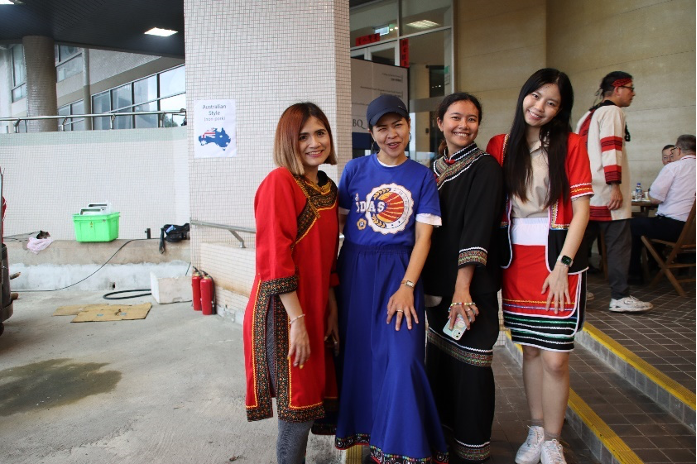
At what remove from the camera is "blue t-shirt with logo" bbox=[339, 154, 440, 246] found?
2.21 meters

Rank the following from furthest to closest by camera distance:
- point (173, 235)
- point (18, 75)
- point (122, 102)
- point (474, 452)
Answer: point (18, 75), point (122, 102), point (173, 235), point (474, 452)

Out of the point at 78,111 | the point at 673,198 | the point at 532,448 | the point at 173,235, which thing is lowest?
the point at 532,448

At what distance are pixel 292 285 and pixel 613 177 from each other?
117 inches

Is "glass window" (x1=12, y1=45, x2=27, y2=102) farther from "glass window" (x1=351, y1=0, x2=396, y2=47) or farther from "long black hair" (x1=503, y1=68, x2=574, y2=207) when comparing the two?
"long black hair" (x1=503, y1=68, x2=574, y2=207)

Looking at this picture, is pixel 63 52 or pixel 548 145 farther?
pixel 63 52

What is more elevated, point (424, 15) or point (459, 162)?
point (424, 15)

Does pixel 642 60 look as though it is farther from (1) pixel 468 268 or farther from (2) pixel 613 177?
(1) pixel 468 268

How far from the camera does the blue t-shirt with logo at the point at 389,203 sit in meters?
2.21

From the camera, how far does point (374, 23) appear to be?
9711mm

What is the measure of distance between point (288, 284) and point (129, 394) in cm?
237

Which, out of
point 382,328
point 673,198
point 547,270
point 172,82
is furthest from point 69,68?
point 547,270

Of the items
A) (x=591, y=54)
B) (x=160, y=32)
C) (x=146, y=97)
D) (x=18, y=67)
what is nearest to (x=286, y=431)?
(x=591, y=54)

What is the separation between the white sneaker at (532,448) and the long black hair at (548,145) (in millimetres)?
1073

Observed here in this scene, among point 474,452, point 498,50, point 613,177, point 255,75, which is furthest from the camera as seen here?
point 498,50
